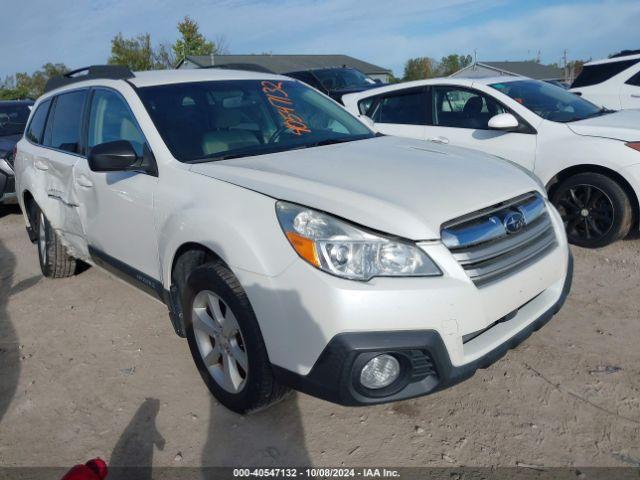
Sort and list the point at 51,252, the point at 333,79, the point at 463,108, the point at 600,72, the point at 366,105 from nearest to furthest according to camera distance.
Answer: the point at 51,252 → the point at 463,108 → the point at 366,105 → the point at 600,72 → the point at 333,79

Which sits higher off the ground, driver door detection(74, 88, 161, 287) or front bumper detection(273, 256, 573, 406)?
driver door detection(74, 88, 161, 287)

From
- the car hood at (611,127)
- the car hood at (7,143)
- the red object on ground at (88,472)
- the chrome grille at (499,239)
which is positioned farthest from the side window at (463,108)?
the car hood at (7,143)

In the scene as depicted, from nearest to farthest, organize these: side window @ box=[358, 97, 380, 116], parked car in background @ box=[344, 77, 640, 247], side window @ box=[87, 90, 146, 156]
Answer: side window @ box=[87, 90, 146, 156]
parked car in background @ box=[344, 77, 640, 247]
side window @ box=[358, 97, 380, 116]

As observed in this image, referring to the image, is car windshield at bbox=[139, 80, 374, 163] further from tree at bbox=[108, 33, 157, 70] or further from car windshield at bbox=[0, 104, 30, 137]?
tree at bbox=[108, 33, 157, 70]

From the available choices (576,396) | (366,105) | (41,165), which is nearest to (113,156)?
(41,165)

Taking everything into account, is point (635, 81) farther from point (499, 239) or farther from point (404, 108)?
point (499, 239)

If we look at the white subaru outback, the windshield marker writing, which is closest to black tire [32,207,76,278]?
the white subaru outback

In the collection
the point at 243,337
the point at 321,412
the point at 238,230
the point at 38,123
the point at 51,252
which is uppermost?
the point at 38,123

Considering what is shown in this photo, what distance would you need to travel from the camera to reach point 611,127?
15.5ft

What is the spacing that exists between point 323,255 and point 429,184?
0.67 meters

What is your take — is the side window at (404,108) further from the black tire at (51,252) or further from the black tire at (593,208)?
the black tire at (51,252)

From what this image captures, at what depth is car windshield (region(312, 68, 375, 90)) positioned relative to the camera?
1300 cm

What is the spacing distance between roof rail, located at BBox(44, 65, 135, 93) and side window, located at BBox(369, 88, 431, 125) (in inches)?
125

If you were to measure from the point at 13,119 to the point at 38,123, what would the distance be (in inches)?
196
